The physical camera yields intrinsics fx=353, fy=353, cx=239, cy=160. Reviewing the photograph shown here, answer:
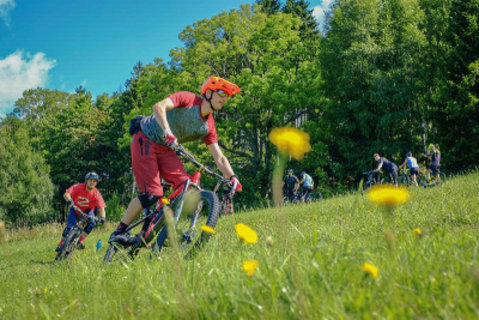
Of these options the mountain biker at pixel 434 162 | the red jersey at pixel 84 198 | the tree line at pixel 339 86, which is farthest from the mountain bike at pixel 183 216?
the tree line at pixel 339 86

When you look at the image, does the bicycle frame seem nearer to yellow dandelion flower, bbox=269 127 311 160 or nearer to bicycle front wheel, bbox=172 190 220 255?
bicycle front wheel, bbox=172 190 220 255

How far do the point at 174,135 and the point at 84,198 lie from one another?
471 centimetres

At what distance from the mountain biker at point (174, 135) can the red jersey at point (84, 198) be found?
4.08 m

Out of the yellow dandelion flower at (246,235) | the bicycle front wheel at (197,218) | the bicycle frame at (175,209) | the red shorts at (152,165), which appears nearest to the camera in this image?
the yellow dandelion flower at (246,235)

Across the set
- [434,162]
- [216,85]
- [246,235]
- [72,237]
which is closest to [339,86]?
[434,162]

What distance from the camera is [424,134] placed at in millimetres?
21438

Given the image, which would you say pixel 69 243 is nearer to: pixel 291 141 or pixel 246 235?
pixel 246 235

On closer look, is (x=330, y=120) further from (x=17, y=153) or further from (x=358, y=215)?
(x=17, y=153)

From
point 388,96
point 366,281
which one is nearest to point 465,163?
point 388,96

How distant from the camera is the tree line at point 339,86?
1812 centimetres

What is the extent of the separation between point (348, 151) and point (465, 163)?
6.69 metres

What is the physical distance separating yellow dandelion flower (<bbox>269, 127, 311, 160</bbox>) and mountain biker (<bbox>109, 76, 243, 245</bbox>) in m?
2.95

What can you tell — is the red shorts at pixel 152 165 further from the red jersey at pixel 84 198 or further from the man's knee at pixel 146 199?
the red jersey at pixel 84 198

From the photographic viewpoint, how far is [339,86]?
22.8 m
